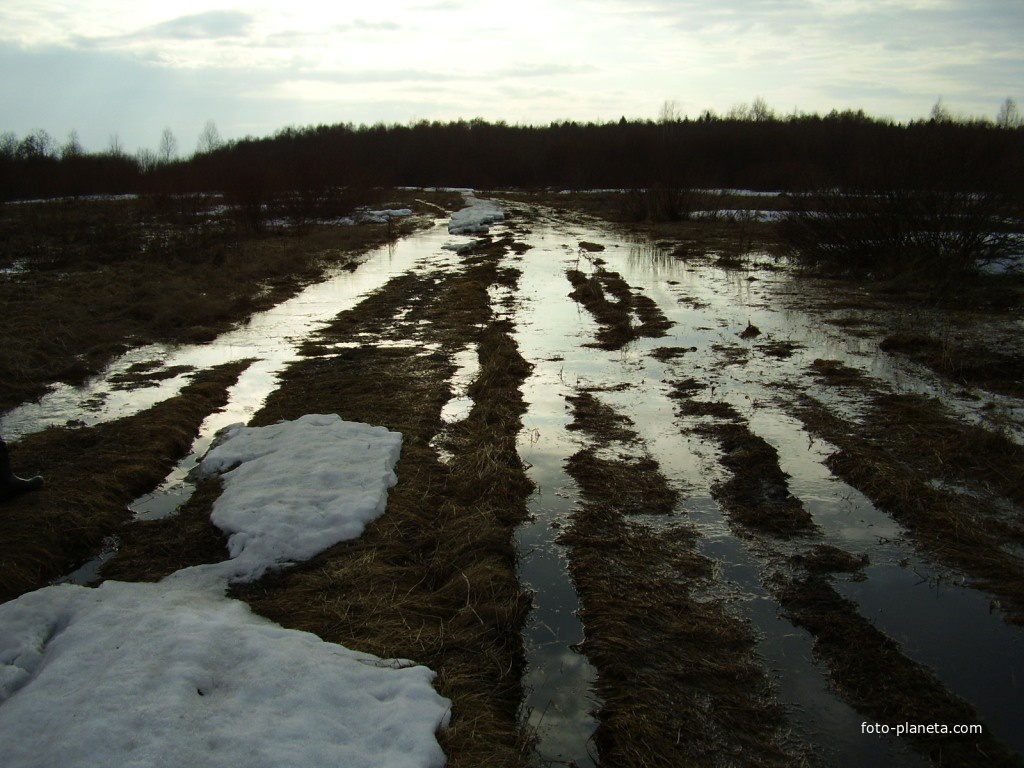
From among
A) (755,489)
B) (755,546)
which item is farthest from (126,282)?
(755,546)

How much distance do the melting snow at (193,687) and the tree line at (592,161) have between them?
49.3 ft

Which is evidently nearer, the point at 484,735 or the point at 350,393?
the point at 484,735

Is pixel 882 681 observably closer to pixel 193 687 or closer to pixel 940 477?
pixel 940 477

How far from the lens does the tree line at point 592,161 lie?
1480cm

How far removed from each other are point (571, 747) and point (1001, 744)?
1.98m

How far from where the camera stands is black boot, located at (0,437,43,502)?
18.3 feet

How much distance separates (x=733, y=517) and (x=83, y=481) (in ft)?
18.1

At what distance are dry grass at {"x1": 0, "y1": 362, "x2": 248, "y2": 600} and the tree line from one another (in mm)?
14562

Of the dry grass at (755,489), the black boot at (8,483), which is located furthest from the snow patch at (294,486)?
the dry grass at (755,489)

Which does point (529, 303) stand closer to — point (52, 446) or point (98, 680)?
point (52, 446)

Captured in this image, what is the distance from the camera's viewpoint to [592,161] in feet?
193

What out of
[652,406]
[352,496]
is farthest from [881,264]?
[352,496]

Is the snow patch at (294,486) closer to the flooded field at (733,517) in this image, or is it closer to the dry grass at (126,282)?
the flooded field at (733,517)

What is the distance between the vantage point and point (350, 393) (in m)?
8.45
